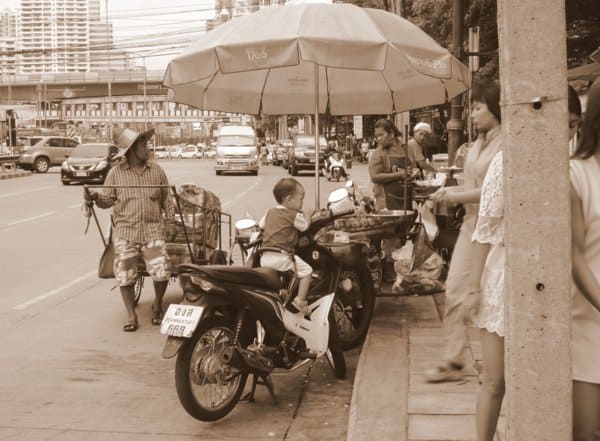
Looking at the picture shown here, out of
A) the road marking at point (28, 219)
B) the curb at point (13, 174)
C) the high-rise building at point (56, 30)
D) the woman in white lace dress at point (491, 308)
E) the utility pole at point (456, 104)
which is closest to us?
the woman in white lace dress at point (491, 308)

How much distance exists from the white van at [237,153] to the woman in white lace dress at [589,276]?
114 feet

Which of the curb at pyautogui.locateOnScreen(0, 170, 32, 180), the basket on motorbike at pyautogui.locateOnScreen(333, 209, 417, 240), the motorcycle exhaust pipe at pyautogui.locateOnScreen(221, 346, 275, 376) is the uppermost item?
the curb at pyautogui.locateOnScreen(0, 170, 32, 180)

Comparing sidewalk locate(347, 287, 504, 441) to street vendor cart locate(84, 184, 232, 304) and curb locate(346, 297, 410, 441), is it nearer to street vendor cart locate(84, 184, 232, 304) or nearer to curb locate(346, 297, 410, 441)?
curb locate(346, 297, 410, 441)

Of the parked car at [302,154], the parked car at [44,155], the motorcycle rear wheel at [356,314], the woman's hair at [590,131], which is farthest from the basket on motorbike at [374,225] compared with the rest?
the parked car at [44,155]

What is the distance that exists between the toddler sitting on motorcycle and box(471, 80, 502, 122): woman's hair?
1.70 metres

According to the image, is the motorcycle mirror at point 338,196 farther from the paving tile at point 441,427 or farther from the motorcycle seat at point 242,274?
the paving tile at point 441,427

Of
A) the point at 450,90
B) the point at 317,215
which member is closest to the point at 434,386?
the point at 317,215

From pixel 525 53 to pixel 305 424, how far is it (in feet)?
11.3

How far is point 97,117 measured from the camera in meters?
129

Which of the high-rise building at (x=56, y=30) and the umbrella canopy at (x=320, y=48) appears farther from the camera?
the high-rise building at (x=56, y=30)

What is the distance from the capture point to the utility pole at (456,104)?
35.4ft

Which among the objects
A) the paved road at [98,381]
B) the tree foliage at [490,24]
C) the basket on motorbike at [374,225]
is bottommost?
the paved road at [98,381]

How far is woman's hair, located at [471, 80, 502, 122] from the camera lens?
4504mm

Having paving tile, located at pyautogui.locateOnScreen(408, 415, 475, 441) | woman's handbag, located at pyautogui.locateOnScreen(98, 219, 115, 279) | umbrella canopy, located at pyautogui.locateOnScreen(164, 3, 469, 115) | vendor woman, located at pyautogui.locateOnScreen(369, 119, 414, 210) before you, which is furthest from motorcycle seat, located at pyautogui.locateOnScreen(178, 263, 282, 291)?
vendor woman, located at pyautogui.locateOnScreen(369, 119, 414, 210)
